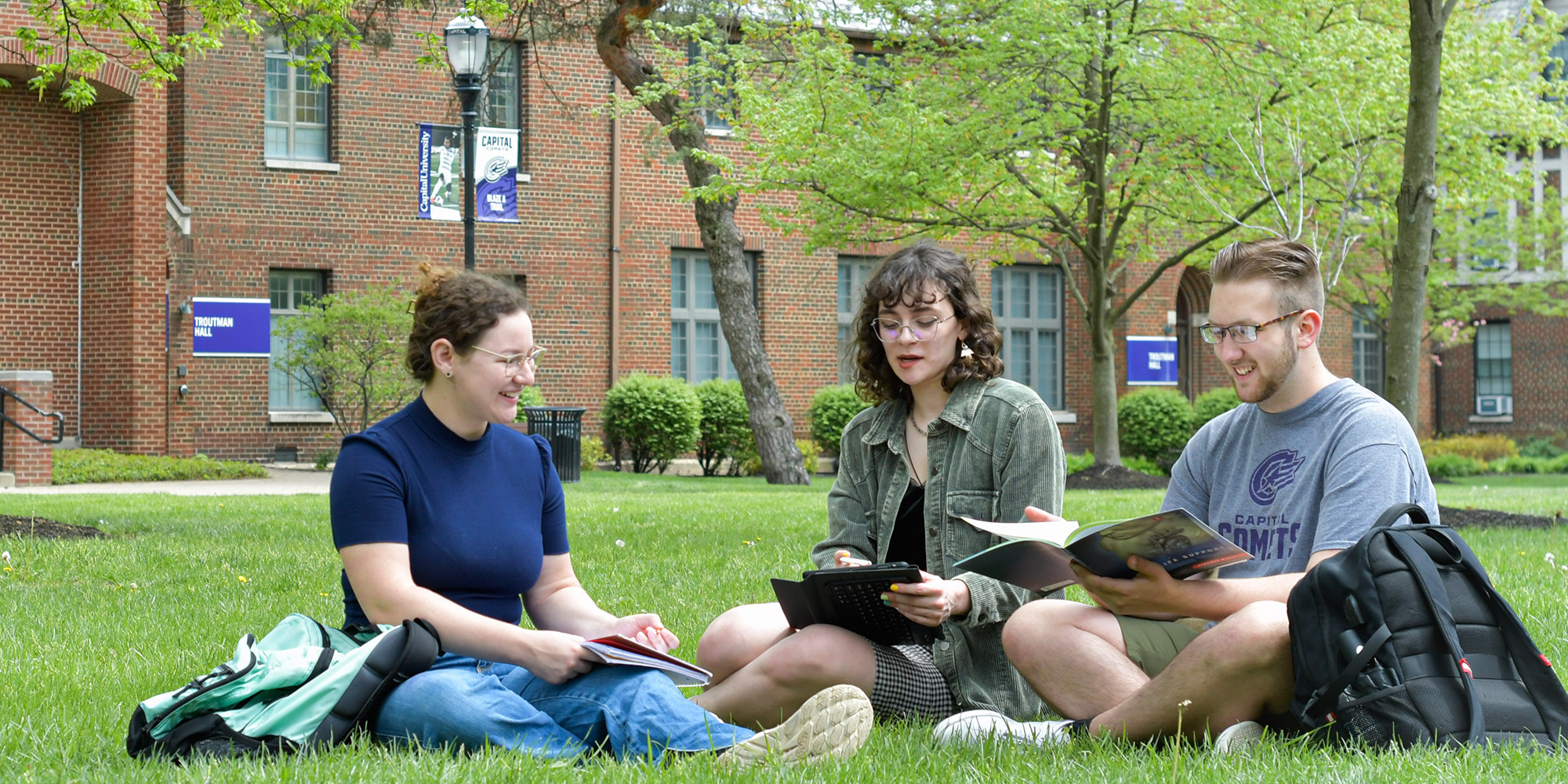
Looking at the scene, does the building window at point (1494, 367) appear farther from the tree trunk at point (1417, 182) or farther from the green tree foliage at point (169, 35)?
the green tree foliage at point (169, 35)

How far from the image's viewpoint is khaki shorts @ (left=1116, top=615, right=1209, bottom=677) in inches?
138

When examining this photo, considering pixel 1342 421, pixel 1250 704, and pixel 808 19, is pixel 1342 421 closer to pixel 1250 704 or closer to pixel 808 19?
pixel 1250 704

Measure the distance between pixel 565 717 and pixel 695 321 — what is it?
19.8 meters

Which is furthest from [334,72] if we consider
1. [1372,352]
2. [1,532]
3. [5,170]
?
[1372,352]

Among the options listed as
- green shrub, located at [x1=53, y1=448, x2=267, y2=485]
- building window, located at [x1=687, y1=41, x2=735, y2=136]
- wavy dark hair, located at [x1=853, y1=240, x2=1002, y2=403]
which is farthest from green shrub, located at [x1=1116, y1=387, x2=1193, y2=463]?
wavy dark hair, located at [x1=853, y1=240, x2=1002, y2=403]

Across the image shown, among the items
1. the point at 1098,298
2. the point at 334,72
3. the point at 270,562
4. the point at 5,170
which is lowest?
the point at 270,562

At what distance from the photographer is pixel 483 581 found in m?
3.46

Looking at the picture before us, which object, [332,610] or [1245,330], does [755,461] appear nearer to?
[332,610]

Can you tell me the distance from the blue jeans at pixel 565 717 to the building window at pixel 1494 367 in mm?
32928

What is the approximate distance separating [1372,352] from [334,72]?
21699 millimetres

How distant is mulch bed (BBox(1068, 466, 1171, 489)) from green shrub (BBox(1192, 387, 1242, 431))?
5.91 meters

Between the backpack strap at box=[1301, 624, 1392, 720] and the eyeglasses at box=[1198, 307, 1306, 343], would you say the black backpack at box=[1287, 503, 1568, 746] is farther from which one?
the eyeglasses at box=[1198, 307, 1306, 343]

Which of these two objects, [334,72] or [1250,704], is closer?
[1250,704]

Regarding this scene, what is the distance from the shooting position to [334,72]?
20156 mm
